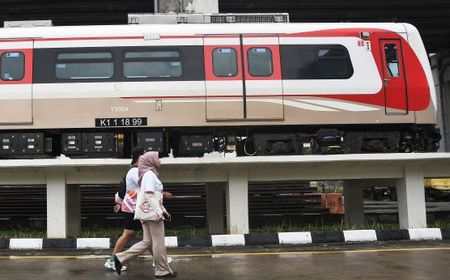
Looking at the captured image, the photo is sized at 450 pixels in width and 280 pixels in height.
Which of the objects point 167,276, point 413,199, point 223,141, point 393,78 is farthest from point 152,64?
point 413,199

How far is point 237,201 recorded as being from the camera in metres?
10.5

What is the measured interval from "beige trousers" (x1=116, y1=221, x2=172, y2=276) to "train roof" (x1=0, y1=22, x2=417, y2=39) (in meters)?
5.82

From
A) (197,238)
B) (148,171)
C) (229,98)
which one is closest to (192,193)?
(229,98)

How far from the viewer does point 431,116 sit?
12.2 metres

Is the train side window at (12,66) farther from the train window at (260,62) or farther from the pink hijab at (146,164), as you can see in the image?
the pink hijab at (146,164)

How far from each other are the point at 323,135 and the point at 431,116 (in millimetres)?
2496

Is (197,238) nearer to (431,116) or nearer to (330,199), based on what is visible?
(431,116)

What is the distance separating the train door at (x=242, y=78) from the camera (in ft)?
38.7

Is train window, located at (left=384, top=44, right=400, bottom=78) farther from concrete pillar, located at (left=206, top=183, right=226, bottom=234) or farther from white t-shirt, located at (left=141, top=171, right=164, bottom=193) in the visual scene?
white t-shirt, located at (left=141, top=171, right=164, bottom=193)

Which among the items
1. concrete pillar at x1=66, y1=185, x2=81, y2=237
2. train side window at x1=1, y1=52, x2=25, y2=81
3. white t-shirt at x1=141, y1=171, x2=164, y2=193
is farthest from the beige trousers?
train side window at x1=1, y1=52, x2=25, y2=81

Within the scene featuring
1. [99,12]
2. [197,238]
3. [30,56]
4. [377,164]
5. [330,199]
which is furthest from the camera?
[99,12]

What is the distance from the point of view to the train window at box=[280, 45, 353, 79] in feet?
39.5

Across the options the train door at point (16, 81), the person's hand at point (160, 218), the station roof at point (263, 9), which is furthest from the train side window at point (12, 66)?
the station roof at point (263, 9)

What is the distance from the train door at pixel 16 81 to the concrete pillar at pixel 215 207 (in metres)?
4.42
